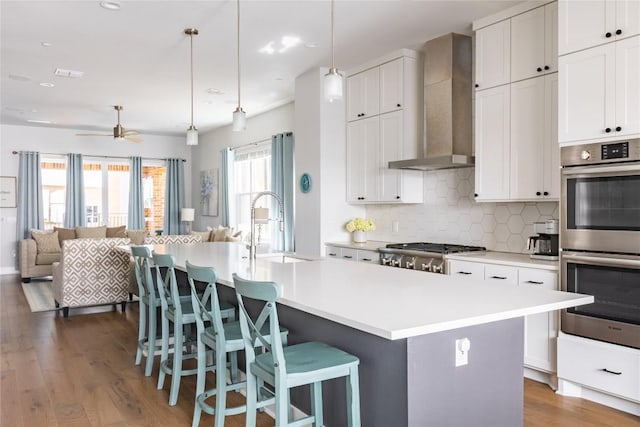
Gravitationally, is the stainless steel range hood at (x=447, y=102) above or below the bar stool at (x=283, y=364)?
above

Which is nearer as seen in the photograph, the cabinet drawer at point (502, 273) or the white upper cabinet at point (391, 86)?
the cabinet drawer at point (502, 273)

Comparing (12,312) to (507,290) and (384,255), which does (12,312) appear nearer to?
(384,255)

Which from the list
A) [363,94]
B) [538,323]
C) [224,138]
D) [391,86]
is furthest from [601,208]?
[224,138]

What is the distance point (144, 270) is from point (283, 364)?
7.39ft

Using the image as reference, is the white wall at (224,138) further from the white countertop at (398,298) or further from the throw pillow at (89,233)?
the white countertop at (398,298)

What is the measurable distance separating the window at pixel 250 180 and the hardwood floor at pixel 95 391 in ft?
12.8

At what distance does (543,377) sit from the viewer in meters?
3.65

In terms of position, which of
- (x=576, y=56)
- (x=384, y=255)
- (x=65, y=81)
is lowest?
(x=384, y=255)

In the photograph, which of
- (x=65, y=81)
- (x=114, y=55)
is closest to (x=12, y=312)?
(x=65, y=81)

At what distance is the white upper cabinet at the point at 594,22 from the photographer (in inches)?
118

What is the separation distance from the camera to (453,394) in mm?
1987

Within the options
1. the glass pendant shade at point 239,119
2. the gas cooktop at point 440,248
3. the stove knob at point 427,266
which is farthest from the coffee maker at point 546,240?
the glass pendant shade at point 239,119

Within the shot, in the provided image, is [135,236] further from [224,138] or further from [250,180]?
[224,138]

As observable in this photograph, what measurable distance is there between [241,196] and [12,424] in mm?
6805
